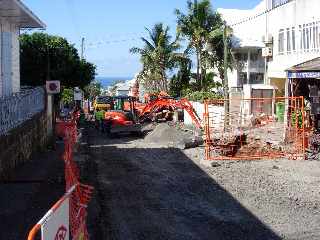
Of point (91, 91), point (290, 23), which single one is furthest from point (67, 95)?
point (91, 91)

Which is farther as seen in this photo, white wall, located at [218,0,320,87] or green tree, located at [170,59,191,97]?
green tree, located at [170,59,191,97]

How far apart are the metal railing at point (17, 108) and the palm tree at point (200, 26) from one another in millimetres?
24663

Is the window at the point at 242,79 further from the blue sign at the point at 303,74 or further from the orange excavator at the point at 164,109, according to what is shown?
the blue sign at the point at 303,74

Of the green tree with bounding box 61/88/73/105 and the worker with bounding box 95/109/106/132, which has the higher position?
the green tree with bounding box 61/88/73/105

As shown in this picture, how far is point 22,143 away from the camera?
58.9ft

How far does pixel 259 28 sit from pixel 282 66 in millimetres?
7477

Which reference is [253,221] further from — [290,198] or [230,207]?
[290,198]

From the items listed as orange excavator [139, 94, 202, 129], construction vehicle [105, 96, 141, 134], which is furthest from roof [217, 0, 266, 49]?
construction vehicle [105, 96, 141, 134]

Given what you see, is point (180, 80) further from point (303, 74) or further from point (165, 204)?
point (165, 204)

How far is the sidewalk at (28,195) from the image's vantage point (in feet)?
34.1

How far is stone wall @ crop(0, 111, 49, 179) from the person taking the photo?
593 inches

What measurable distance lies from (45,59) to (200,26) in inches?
484

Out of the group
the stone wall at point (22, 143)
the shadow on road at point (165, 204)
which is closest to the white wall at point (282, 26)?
the shadow on road at point (165, 204)

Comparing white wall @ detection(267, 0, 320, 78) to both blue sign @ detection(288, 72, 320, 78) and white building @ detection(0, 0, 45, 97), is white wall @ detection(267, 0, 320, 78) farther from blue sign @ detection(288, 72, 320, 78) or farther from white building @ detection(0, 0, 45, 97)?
white building @ detection(0, 0, 45, 97)
